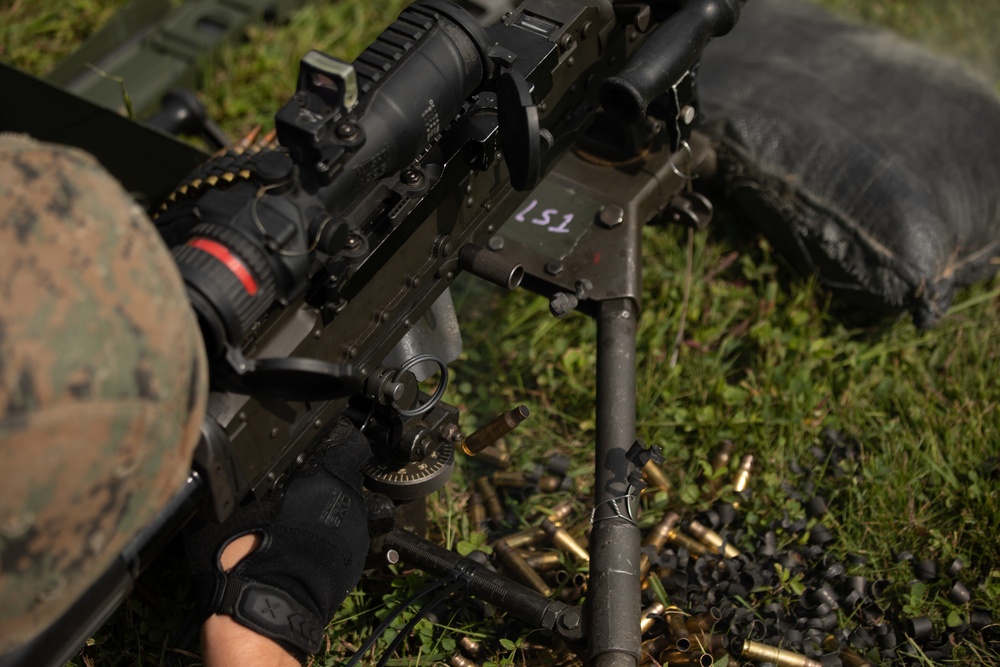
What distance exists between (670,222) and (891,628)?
75.6 inches

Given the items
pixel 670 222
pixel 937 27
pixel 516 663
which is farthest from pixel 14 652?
pixel 937 27

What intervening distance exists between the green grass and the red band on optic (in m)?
1.47

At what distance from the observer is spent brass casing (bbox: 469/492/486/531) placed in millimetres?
3656

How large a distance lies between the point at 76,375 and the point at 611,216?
2230 millimetres

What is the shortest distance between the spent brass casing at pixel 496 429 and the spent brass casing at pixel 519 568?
374 mm

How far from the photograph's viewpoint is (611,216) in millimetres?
3564

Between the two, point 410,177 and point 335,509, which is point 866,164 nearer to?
point 410,177

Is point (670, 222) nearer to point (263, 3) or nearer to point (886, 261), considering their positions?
point (886, 261)

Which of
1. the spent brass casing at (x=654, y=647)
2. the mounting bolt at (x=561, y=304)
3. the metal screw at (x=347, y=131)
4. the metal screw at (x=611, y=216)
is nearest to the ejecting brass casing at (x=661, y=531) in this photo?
the spent brass casing at (x=654, y=647)

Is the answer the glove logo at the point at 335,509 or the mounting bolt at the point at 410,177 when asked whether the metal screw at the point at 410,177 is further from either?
the glove logo at the point at 335,509

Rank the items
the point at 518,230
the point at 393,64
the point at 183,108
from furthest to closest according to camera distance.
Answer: the point at 183,108 → the point at 518,230 → the point at 393,64

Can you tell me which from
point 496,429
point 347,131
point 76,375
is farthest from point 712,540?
point 76,375

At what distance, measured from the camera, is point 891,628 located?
132 inches

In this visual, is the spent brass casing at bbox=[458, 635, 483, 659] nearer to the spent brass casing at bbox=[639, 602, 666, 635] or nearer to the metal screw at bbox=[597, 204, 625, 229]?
the spent brass casing at bbox=[639, 602, 666, 635]
